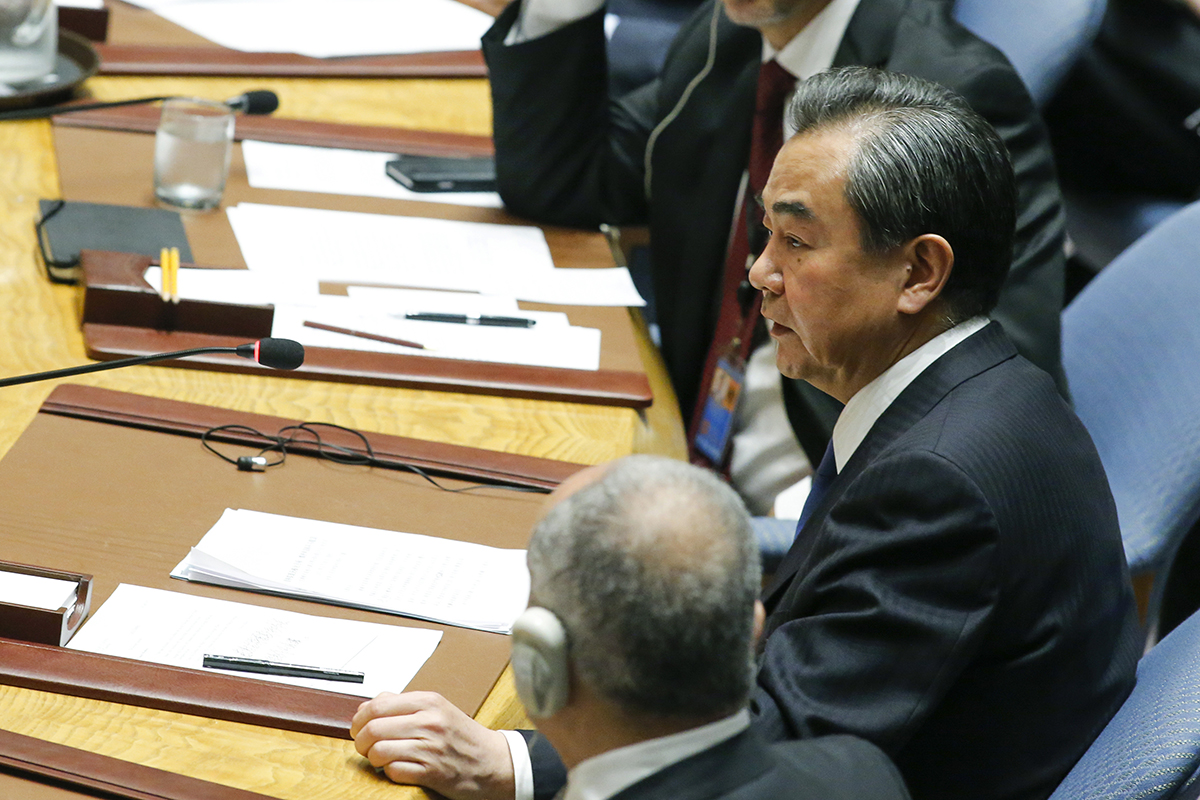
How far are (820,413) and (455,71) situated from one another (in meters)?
1.20

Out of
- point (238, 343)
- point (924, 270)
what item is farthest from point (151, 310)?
point (924, 270)

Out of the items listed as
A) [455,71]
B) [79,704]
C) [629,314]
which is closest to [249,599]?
[79,704]

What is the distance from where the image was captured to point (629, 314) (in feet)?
6.10

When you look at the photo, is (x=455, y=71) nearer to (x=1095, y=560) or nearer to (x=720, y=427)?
(x=720, y=427)

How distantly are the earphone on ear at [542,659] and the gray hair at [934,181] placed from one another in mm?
552

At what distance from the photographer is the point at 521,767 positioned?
104 cm

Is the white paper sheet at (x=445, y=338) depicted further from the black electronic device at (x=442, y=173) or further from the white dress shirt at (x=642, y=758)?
the white dress shirt at (x=642, y=758)

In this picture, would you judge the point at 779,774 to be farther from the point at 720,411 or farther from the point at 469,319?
the point at 720,411

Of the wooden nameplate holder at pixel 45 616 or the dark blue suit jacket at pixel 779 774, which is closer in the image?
the dark blue suit jacket at pixel 779 774

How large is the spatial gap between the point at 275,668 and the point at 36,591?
Result: 20 cm

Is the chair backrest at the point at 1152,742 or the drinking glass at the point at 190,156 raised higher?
the chair backrest at the point at 1152,742

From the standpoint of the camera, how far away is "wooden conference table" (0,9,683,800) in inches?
37.8

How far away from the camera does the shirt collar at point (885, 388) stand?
1.18m

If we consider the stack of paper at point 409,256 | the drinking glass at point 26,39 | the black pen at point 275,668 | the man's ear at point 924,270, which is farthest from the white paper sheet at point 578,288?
the drinking glass at point 26,39
